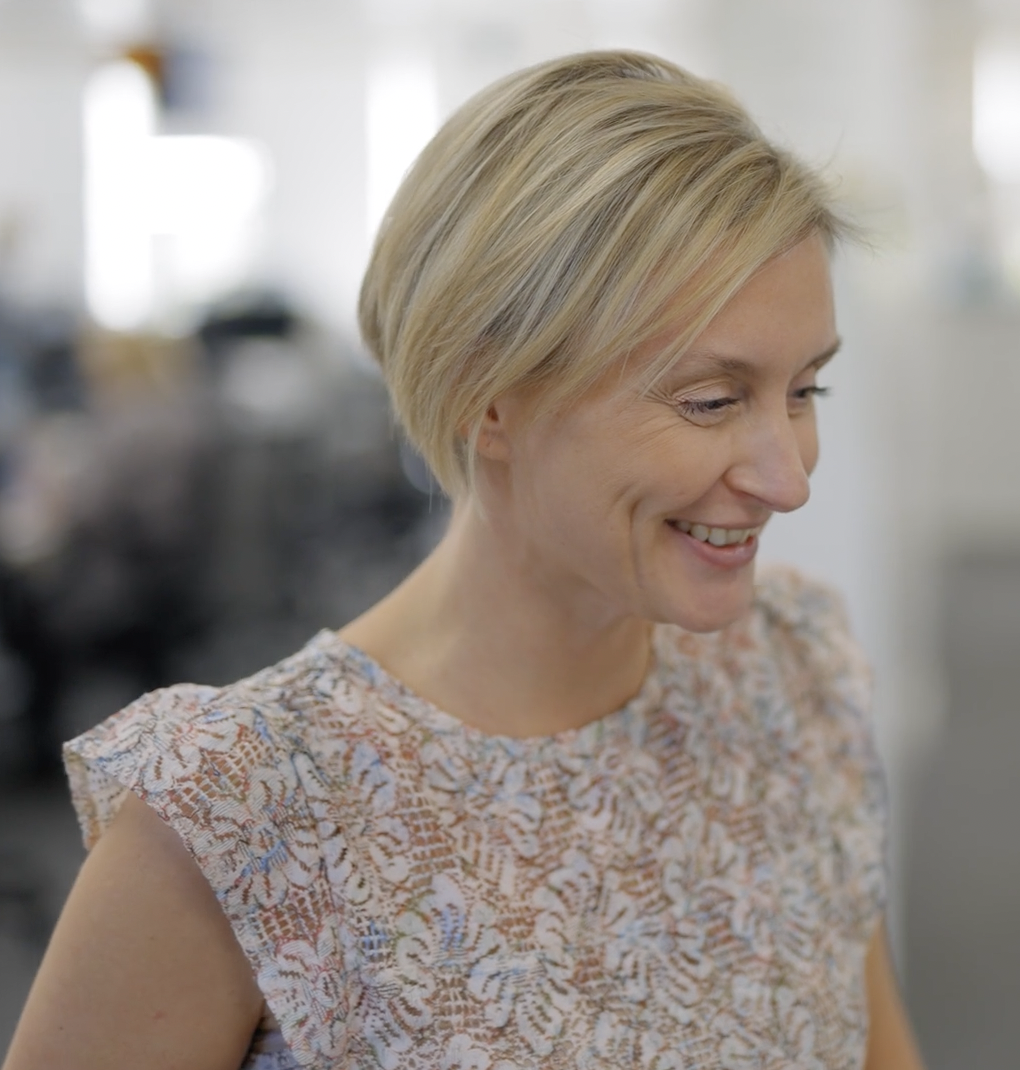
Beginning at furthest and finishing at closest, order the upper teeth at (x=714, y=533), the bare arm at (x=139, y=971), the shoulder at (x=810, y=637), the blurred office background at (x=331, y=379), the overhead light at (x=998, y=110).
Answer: the overhead light at (x=998, y=110) → the blurred office background at (x=331, y=379) → the shoulder at (x=810, y=637) → the upper teeth at (x=714, y=533) → the bare arm at (x=139, y=971)

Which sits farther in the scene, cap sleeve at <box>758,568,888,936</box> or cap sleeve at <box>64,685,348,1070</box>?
cap sleeve at <box>758,568,888,936</box>

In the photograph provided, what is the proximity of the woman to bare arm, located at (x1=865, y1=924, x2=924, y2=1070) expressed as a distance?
65 mm

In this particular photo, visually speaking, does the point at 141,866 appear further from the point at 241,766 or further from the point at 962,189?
the point at 962,189

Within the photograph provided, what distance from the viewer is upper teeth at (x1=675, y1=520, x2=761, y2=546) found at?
100 centimetres

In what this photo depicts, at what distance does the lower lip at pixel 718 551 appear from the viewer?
1009mm

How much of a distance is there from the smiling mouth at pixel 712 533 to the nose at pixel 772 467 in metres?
0.04

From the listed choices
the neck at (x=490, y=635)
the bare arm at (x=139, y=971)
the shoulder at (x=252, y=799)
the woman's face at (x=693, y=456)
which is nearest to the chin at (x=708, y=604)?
the woman's face at (x=693, y=456)

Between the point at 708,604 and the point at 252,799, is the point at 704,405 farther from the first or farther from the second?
the point at 252,799

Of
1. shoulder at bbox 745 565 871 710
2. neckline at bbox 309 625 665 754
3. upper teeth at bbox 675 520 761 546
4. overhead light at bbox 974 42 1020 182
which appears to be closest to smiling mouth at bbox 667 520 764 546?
upper teeth at bbox 675 520 761 546

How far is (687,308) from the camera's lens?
0.93 m

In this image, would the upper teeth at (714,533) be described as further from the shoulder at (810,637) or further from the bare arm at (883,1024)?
the bare arm at (883,1024)

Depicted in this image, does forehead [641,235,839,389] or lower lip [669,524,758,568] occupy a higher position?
forehead [641,235,839,389]

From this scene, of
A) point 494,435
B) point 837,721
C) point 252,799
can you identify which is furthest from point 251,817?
point 837,721

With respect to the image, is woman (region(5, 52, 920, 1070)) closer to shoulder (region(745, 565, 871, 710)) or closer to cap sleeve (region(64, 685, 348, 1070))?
cap sleeve (region(64, 685, 348, 1070))
